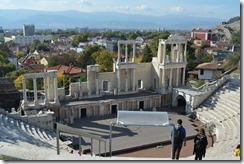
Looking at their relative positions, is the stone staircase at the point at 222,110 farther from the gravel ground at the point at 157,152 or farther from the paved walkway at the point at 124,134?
the gravel ground at the point at 157,152

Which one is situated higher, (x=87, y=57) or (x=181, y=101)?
(x=87, y=57)

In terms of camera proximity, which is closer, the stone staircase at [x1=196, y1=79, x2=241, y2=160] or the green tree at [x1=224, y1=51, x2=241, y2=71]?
the green tree at [x1=224, y1=51, x2=241, y2=71]

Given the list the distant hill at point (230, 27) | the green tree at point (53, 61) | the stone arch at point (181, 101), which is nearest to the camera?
the distant hill at point (230, 27)

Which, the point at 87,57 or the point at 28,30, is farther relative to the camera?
the point at 28,30

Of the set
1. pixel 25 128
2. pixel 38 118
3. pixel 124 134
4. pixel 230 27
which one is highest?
pixel 230 27

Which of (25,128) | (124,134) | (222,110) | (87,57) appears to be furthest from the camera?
(87,57)

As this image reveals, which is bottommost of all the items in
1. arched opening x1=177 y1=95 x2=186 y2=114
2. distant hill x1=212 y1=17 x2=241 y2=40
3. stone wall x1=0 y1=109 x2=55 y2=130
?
arched opening x1=177 y1=95 x2=186 y2=114

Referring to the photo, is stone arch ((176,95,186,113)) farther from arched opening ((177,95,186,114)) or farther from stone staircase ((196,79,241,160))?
stone staircase ((196,79,241,160))

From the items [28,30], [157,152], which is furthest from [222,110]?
[28,30]

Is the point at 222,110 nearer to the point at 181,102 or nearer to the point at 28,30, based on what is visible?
the point at 181,102

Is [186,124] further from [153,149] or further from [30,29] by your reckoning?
[30,29]

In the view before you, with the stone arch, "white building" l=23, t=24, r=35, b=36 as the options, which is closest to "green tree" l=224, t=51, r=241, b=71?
the stone arch

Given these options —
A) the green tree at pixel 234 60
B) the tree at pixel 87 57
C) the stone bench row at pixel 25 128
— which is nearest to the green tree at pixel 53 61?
the tree at pixel 87 57

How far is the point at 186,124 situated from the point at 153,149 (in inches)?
189
